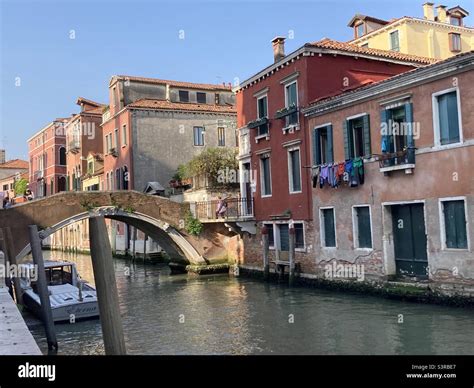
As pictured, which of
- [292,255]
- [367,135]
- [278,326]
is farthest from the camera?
[292,255]

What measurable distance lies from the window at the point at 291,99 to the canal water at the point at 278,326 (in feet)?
15.1

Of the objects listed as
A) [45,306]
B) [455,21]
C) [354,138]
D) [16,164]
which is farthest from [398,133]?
[16,164]

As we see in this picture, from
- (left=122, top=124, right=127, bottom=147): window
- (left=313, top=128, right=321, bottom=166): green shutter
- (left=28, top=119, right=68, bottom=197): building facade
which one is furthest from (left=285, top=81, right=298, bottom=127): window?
(left=28, top=119, right=68, bottom=197): building facade

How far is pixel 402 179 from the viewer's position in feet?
36.4

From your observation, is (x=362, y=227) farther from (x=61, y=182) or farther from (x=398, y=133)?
(x=61, y=182)

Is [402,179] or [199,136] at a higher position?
[199,136]

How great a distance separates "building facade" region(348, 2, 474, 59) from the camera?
23.1 metres

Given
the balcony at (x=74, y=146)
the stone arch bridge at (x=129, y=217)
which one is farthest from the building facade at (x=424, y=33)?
the balcony at (x=74, y=146)

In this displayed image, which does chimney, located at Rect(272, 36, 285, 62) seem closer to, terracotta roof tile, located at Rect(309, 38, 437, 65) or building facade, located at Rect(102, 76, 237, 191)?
Answer: terracotta roof tile, located at Rect(309, 38, 437, 65)

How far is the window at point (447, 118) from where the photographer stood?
9.91 m

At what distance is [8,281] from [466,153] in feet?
35.3

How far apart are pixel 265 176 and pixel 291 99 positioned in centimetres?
269
